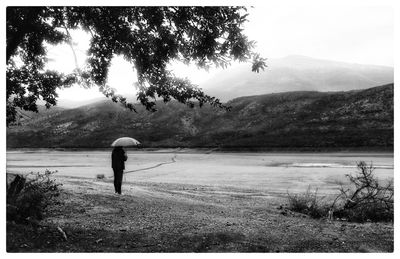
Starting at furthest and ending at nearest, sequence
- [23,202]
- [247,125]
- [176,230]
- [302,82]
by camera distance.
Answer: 1. [302,82]
2. [247,125]
3. [176,230]
4. [23,202]

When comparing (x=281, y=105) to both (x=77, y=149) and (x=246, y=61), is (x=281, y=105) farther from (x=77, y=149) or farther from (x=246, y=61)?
(x=246, y=61)

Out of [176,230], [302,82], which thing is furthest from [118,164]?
[302,82]

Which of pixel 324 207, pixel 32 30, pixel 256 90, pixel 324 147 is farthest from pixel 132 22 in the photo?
pixel 256 90

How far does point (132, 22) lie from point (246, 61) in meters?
2.31

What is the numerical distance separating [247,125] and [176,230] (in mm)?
64037

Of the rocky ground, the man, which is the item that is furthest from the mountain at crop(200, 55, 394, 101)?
the rocky ground

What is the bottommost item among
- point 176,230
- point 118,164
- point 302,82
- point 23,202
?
point 176,230

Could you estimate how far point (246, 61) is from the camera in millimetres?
6656

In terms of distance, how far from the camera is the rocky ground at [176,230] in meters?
6.39

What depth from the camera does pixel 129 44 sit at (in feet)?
24.3

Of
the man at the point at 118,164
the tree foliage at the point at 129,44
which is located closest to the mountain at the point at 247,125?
the man at the point at 118,164

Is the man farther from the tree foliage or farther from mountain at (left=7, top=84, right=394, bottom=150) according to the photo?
mountain at (left=7, top=84, right=394, bottom=150)

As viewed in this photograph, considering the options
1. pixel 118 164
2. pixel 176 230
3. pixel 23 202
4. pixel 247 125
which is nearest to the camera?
pixel 23 202

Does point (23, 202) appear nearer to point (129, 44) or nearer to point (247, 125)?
point (129, 44)
